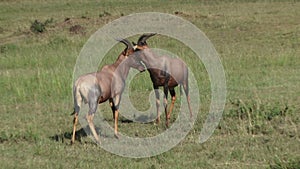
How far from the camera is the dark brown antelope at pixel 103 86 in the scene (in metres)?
8.73

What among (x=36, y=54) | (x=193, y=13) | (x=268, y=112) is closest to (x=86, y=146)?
(x=268, y=112)

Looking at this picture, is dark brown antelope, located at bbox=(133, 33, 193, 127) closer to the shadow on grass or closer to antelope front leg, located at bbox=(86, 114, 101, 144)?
the shadow on grass

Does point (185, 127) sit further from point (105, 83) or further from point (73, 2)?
point (73, 2)

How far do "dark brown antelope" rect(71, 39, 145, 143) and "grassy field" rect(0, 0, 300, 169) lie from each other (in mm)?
486

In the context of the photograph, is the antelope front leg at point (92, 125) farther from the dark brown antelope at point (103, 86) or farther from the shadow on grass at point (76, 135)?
the shadow on grass at point (76, 135)

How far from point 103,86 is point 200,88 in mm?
4361

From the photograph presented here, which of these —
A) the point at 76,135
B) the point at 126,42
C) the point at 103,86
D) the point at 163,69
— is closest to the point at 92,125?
the point at 103,86

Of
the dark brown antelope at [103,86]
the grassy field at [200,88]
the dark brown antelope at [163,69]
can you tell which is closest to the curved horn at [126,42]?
the dark brown antelope at [103,86]

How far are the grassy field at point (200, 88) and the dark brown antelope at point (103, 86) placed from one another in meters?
0.49

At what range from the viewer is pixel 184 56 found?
16750 mm

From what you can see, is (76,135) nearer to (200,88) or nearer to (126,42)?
(126,42)

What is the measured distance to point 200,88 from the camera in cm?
1307

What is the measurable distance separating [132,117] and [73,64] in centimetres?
593

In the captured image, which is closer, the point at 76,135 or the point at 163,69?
the point at 76,135
